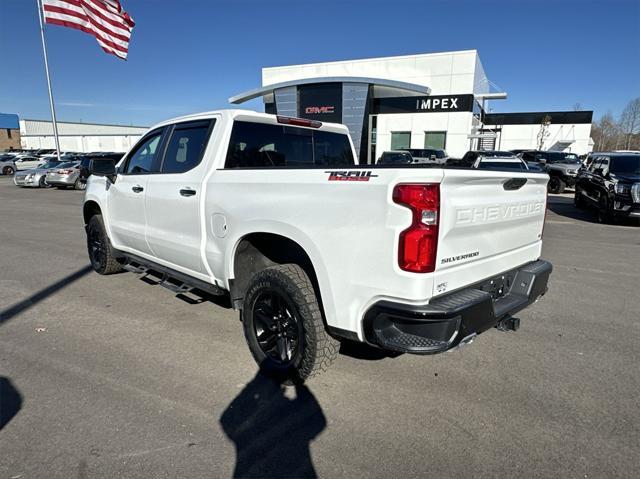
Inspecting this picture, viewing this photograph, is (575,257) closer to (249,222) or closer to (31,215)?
(249,222)

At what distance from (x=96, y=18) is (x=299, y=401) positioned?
16.5 m

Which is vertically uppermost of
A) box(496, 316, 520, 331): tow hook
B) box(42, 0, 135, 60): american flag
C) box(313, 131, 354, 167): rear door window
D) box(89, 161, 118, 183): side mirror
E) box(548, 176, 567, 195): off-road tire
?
box(42, 0, 135, 60): american flag

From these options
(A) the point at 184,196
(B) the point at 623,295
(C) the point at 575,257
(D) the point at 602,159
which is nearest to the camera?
(A) the point at 184,196

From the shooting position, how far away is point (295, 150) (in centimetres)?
428

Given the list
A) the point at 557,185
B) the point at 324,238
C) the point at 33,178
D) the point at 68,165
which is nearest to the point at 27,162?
the point at 33,178

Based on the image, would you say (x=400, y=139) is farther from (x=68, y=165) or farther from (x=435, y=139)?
(x=68, y=165)

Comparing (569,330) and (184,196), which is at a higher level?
(184,196)

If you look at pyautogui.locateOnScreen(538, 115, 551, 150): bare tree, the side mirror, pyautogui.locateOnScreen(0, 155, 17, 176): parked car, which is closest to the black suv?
the side mirror

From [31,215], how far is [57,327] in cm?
1006

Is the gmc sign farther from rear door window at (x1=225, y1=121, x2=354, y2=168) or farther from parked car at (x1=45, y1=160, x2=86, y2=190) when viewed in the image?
rear door window at (x1=225, y1=121, x2=354, y2=168)

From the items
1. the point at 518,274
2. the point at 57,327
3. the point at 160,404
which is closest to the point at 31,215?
the point at 57,327

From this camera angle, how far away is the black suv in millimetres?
10078

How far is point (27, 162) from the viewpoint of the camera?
3616 centimetres

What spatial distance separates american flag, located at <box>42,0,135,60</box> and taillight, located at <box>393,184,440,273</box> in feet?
53.5
